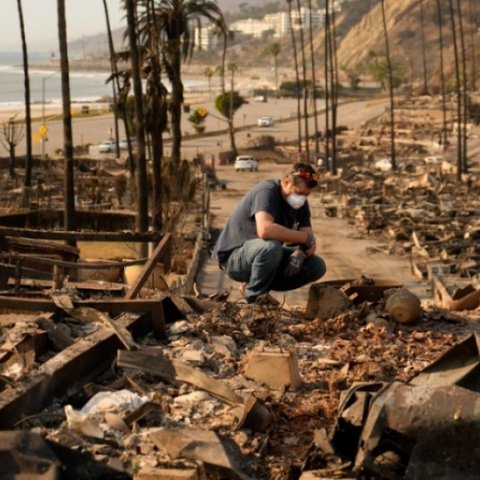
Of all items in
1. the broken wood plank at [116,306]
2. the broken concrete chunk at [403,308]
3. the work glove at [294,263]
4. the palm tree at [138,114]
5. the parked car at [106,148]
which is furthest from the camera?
the parked car at [106,148]

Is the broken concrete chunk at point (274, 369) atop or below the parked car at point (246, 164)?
below

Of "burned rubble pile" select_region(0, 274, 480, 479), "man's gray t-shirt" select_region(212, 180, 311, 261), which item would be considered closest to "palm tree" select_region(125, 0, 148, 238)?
"man's gray t-shirt" select_region(212, 180, 311, 261)

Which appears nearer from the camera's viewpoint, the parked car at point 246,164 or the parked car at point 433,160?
the parked car at point 246,164

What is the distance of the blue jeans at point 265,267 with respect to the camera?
929 centimetres

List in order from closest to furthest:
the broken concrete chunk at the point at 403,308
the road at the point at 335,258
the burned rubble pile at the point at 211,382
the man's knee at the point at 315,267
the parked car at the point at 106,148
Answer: the burned rubble pile at the point at 211,382, the broken concrete chunk at the point at 403,308, the man's knee at the point at 315,267, the road at the point at 335,258, the parked car at the point at 106,148

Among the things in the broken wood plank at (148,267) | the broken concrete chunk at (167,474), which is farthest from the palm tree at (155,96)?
the broken concrete chunk at (167,474)

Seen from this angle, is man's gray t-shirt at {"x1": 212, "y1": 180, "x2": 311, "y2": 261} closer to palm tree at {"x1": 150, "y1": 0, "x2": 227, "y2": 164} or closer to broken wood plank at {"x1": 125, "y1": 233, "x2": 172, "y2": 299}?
broken wood plank at {"x1": 125, "y1": 233, "x2": 172, "y2": 299}

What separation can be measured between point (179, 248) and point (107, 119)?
88.4m

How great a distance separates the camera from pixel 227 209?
41500mm

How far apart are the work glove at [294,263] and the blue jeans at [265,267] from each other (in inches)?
2.8

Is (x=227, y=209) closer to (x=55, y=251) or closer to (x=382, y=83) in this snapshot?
(x=55, y=251)

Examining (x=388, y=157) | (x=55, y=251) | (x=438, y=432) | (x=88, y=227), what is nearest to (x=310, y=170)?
(x=55, y=251)

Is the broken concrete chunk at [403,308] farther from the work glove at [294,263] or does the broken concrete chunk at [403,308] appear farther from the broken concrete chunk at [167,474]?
the broken concrete chunk at [167,474]

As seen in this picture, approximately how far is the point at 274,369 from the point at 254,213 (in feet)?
8.09
